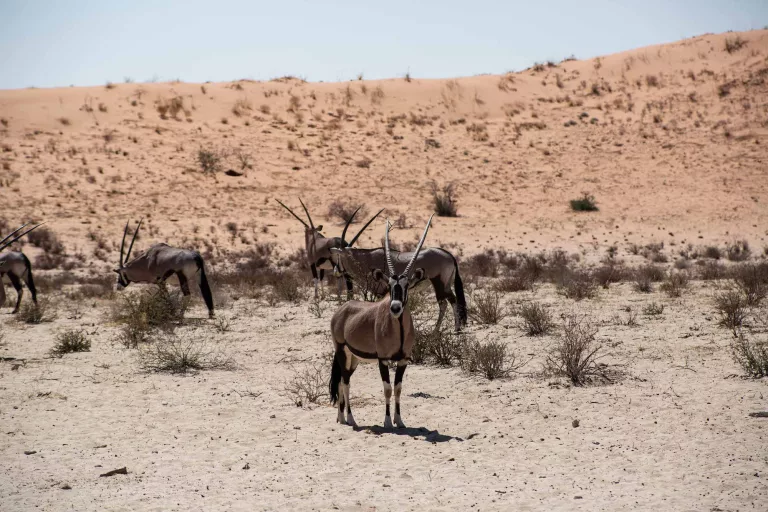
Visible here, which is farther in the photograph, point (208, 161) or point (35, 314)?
point (208, 161)

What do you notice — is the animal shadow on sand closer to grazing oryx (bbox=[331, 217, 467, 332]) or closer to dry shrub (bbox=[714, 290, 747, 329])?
grazing oryx (bbox=[331, 217, 467, 332])

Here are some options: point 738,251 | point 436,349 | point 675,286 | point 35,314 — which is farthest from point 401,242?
point 436,349

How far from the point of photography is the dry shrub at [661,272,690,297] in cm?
1628

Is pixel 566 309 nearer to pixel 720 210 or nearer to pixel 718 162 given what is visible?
pixel 720 210

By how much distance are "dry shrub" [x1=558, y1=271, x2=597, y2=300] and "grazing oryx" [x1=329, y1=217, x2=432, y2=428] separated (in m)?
9.16

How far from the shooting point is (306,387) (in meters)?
9.93

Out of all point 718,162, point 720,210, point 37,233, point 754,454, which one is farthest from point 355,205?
point 754,454

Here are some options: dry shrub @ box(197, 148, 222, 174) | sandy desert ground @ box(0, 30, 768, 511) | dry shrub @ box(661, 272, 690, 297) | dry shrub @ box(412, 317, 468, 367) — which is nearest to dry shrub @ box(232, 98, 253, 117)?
sandy desert ground @ box(0, 30, 768, 511)

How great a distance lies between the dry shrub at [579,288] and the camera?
16.5m

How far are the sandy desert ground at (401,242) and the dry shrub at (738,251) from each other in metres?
0.28

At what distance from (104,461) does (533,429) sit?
388 centimetres

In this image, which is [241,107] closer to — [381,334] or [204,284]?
[204,284]

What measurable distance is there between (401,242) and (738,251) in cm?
1060

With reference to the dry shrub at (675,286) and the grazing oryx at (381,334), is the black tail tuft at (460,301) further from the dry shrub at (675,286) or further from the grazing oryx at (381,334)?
the dry shrub at (675,286)
